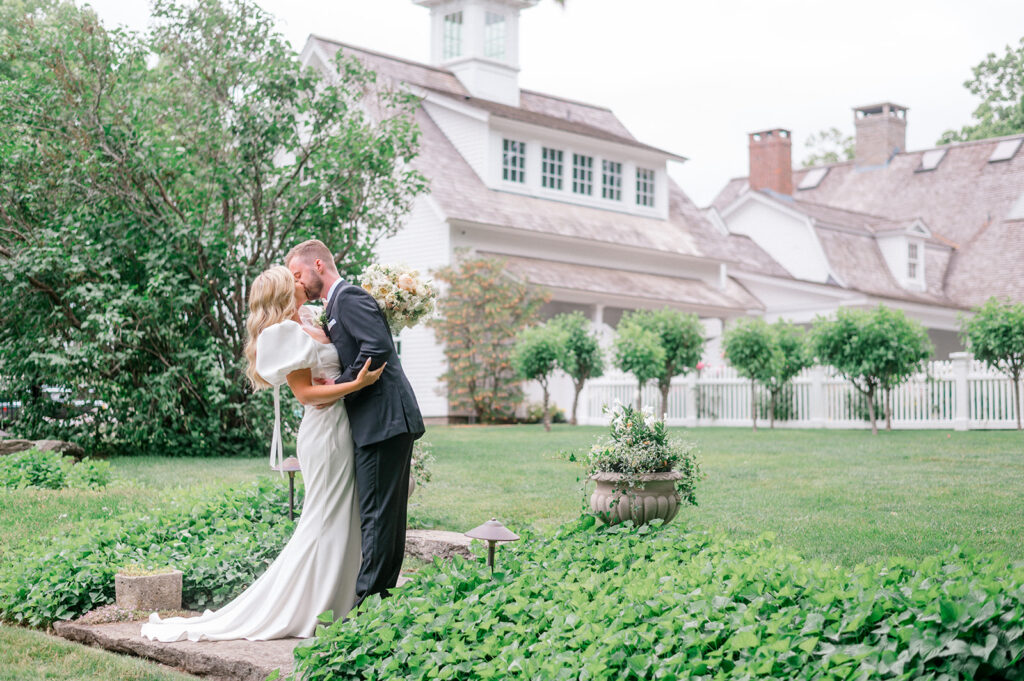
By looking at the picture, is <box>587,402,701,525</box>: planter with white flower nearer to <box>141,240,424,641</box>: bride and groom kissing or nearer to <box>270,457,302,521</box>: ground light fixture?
<box>141,240,424,641</box>: bride and groom kissing

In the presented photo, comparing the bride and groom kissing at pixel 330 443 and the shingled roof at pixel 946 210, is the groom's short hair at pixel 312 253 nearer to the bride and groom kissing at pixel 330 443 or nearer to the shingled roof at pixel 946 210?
the bride and groom kissing at pixel 330 443

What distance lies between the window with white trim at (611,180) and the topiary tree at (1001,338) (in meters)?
11.5

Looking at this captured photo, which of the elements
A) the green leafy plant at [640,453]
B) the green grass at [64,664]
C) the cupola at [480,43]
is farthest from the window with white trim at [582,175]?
the green grass at [64,664]

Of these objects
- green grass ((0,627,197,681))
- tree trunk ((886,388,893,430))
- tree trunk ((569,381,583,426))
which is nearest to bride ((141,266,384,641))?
green grass ((0,627,197,681))

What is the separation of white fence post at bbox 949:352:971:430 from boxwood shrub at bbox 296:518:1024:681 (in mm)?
15821

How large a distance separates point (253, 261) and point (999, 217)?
27593 mm

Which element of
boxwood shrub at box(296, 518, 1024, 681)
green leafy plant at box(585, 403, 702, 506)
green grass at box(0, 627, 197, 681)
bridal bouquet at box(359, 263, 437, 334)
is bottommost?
green grass at box(0, 627, 197, 681)

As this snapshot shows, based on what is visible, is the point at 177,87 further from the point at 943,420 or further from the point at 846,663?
the point at 943,420

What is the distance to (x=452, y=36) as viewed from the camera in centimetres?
2923

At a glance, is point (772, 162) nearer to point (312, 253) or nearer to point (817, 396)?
point (817, 396)

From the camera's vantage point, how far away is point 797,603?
4.41 metres

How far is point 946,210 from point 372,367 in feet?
116

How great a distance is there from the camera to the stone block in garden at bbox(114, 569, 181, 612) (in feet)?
20.5

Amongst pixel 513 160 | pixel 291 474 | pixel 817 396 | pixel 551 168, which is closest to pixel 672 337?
pixel 817 396
